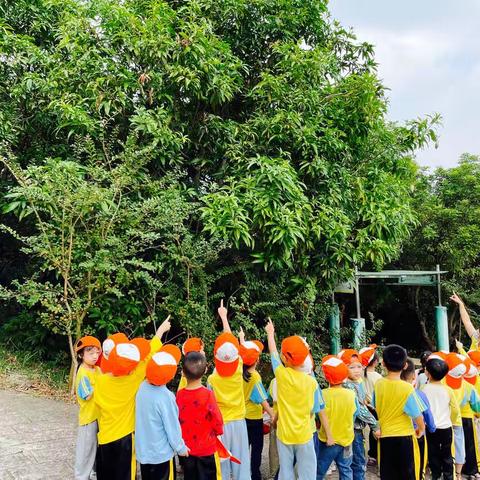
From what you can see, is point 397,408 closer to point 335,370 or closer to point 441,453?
point 335,370

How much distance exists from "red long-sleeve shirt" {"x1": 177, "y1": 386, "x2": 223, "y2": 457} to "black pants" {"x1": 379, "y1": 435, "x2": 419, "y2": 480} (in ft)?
5.12

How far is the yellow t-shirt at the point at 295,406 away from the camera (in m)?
3.73

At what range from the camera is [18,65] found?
6.96 m

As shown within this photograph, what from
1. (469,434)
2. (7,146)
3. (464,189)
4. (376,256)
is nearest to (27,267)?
(7,146)

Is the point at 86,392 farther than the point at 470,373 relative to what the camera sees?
No

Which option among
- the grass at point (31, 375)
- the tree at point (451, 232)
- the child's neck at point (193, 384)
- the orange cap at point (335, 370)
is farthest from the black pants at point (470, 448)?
the tree at point (451, 232)

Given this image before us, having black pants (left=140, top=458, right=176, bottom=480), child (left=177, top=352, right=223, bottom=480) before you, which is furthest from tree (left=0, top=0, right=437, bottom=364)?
black pants (left=140, top=458, right=176, bottom=480)

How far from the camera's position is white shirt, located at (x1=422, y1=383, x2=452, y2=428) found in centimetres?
451

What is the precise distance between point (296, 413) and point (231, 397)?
61 cm

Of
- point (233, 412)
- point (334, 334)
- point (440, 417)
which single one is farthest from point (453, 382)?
point (334, 334)

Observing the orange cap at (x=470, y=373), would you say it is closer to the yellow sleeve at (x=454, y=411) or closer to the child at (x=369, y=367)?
the yellow sleeve at (x=454, y=411)

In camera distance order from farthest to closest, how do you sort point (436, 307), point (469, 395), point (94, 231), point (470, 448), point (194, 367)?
point (436, 307) < point (94, 231) < point (470, 448) < point (469, 395) < point (194, 367)

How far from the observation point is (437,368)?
14.6 feet

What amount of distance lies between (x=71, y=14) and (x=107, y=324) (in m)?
4.68
